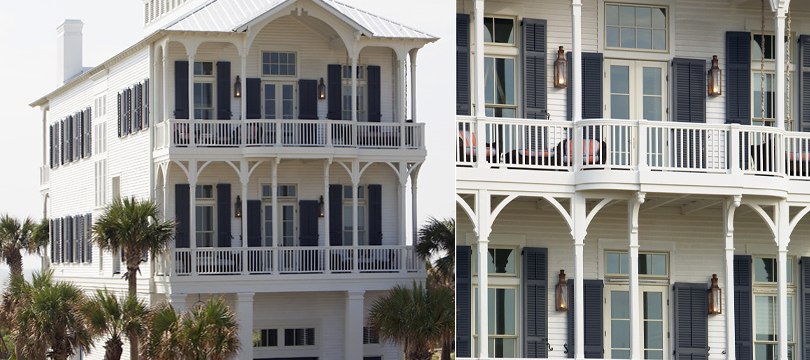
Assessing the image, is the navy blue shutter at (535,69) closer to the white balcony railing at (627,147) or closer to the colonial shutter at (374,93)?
the white balcony railing at (627,147)

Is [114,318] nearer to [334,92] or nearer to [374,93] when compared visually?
[334,92]

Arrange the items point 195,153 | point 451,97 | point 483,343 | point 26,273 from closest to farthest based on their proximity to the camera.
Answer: point 483,343, point 195,153, point 451,97, point 26,273

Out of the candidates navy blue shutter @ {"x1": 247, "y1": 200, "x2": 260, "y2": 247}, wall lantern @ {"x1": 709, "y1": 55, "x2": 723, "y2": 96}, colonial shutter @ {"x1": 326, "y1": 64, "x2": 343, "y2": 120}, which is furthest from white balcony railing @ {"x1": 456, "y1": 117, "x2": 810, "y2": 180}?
colonial shutter @ {"x1": 326, "y1": 64, "x2": 343, "y2": 120}

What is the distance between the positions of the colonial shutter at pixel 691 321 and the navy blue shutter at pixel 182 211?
49.3 ft

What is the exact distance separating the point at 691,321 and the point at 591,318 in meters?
1.39

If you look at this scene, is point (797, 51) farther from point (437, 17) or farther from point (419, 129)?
point (437, 17)

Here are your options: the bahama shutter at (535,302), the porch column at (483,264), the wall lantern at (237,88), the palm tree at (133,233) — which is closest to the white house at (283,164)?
the wall lantern at (237,88)

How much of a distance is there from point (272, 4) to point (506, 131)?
14.4 meters

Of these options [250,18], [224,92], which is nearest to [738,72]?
[250,18]

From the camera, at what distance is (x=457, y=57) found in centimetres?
1953

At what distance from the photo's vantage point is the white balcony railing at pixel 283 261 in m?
32.6

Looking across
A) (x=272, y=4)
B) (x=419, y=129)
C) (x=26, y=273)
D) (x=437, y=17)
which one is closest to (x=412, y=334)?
(x=419, y=129)

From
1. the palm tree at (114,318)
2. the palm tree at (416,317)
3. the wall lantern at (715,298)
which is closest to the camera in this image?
the wall lantern at (715,298)

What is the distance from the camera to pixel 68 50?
46.6 metres
